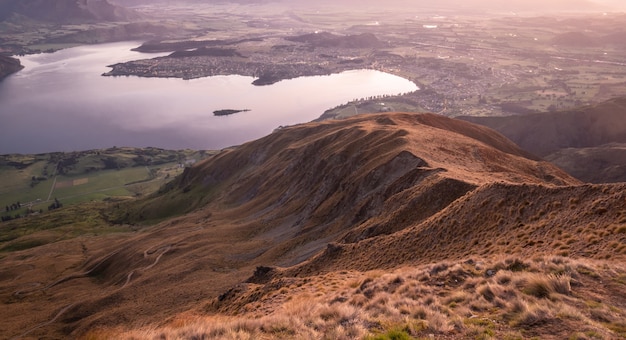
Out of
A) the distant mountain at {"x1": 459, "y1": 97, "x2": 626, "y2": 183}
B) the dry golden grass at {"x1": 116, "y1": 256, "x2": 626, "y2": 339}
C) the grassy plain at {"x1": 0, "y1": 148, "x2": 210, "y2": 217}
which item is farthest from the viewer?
the grassy plain at {"x1": 0, "y1": 148, "x2": 210, "y2": 217}

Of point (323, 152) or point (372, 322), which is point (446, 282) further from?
point (323, 152)

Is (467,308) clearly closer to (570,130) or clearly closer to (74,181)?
(570,130)

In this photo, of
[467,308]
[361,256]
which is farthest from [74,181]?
[467,308]

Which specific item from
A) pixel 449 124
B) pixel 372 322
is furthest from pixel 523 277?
pixel 449 124

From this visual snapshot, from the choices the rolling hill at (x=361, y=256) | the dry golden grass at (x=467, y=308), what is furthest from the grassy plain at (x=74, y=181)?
the dry golden grass at (x=467, y=308)

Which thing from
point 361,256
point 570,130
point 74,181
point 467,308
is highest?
point 467,308

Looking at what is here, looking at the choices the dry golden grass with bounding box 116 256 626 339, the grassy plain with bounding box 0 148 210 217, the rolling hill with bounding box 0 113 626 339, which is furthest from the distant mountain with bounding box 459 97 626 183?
the grassy plain with bounding box 0 148 210 217

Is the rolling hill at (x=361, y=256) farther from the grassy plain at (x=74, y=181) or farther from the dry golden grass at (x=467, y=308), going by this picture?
the grassy plain at (x=74, y=181)

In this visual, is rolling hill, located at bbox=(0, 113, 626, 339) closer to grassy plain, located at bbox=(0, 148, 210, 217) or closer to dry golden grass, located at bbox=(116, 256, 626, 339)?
dry golden grass, located at bbox=(116, 256, 626, 339)
